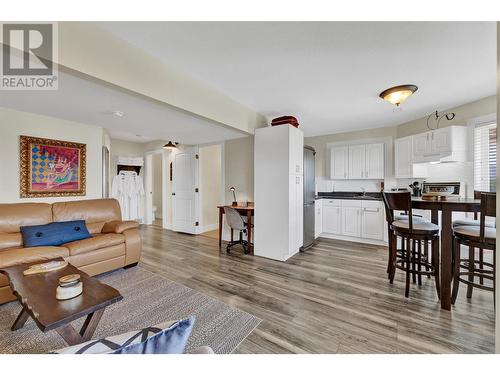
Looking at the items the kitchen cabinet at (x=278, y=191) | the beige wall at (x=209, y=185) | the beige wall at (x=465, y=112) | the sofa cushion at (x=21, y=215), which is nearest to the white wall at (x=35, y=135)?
the sofa cushion at (x=21, y=215)

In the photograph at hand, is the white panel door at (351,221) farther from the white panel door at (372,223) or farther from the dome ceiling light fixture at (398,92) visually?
the dome ceiling light fixture at (398,92)

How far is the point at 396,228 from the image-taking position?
7.55ft

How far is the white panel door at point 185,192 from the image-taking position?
4.93 meters

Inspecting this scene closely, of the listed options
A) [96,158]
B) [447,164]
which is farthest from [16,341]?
[447,164]

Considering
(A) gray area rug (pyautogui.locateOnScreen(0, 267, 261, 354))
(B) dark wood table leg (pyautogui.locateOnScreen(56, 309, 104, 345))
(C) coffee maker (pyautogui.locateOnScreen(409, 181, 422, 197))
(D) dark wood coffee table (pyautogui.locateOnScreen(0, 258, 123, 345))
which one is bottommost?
(A) gray area rug (pyautogui.locateOnScreen(0, 267, 261, 354))

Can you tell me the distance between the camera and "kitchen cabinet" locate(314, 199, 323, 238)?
429cm

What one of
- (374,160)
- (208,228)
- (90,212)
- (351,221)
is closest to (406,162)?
(374,160)

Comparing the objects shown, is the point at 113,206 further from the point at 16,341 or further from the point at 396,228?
the point at 396,228

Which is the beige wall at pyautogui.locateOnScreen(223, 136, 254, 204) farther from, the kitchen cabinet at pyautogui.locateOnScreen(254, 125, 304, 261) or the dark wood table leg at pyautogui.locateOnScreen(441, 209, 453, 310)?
the dark wood table leg at pyautogui.locateOnScreen(441, 209, 453, 310)

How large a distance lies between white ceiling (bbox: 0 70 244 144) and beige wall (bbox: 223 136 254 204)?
598 mm

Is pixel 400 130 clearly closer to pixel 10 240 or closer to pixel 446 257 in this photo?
pixel 446 257

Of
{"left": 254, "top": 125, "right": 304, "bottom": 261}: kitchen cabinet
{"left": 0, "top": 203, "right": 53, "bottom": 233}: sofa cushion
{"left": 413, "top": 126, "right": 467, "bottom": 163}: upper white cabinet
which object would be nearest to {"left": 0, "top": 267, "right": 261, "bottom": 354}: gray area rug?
{"left": 0, "top": 203, "right": 53, "bottom": 233}: sofa cushion

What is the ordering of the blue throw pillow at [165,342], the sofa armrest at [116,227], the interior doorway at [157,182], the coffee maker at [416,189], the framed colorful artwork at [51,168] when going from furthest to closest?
the interior doorway at [157,182] → the coffee maker at [416,189] → the sofa armrest at [116,227] → the framed colorful artwork at [51,168] → the blue throw pillow at [165,342]

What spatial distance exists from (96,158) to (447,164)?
606cm
